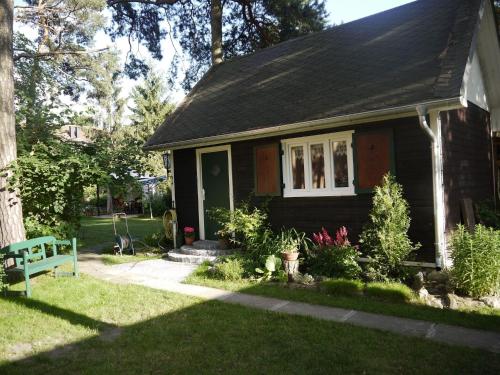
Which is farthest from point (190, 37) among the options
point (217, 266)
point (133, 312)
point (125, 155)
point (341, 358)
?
point (341, 358)

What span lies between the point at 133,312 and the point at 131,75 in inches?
569

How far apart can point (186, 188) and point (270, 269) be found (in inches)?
165

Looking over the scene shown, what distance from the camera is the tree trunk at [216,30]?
53.0 ft

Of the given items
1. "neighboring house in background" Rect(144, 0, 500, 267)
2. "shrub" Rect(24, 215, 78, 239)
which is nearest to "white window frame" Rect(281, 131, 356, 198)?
"neighboring house in background" Rect(144, 0, 500, 267)

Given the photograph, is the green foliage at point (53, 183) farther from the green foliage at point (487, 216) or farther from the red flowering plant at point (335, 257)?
the green foliage at point (487, 216)

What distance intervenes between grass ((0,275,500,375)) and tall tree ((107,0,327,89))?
12723 mm

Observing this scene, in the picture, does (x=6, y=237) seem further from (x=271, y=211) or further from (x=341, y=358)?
(x=341, y=358)

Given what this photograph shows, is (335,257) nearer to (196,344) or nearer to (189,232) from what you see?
(196,344)

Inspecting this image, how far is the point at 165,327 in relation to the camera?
4.76 m

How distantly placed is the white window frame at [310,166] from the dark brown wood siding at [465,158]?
1558mm

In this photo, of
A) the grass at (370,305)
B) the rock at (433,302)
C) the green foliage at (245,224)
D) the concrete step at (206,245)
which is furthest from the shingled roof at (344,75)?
the grass at (370,305)

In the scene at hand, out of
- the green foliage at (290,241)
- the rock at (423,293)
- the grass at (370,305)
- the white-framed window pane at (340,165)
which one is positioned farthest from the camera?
the white-framed window pane at (340,165)

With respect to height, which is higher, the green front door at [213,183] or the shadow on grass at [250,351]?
the green front door at [213,183]

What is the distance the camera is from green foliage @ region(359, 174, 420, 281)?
6137 mm
